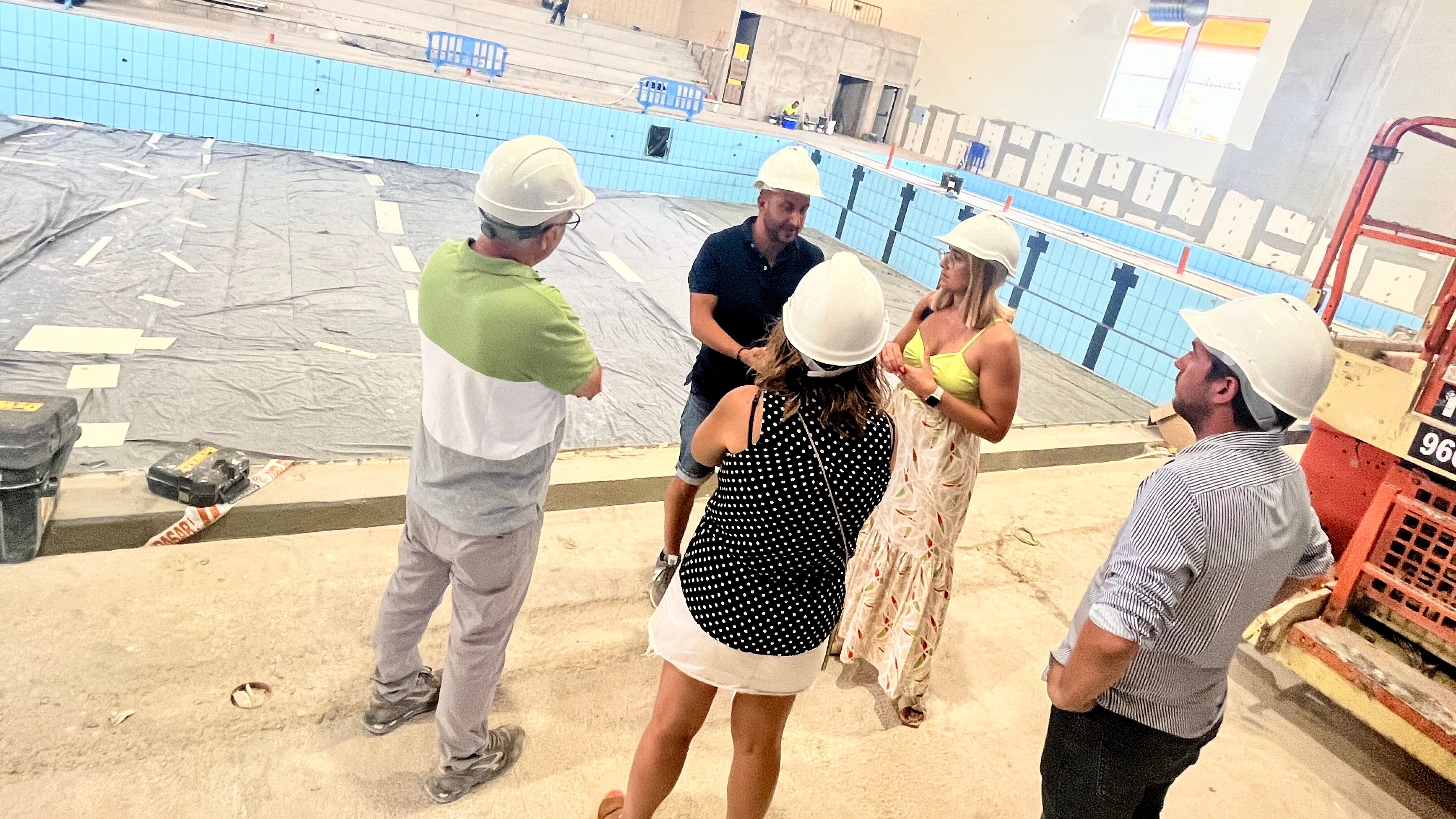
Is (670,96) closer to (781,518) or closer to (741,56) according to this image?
(741,56)

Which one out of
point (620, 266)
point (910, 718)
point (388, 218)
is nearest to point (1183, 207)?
point (620, 266)

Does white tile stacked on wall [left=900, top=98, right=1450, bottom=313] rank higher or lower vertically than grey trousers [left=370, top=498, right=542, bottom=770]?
higher

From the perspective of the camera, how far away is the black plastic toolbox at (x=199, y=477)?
2.71 metres

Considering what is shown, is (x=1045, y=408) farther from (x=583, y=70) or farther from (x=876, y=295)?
(x=583, y=70)

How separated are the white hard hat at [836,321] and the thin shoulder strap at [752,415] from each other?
0.37 feet

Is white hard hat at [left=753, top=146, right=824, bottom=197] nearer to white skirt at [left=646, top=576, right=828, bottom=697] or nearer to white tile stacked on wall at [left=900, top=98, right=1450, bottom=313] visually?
white skirt at [left=646, top=576, right=828, bottom=697]

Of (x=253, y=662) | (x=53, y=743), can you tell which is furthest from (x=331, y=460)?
(x=53, y=743)

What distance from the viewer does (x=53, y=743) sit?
1953 mm

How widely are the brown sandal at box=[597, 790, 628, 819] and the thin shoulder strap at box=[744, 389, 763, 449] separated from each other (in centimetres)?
97

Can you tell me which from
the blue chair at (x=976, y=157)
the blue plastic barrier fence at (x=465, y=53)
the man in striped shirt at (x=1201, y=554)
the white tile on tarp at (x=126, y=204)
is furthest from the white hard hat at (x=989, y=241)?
the blue chair at (x=976, y=157)

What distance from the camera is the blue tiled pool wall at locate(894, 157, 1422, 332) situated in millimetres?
8680

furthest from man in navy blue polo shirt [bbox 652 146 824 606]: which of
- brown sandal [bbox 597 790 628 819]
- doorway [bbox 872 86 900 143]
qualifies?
doorway [bbox 872 86 900 143]

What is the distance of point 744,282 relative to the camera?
2666 millimetres

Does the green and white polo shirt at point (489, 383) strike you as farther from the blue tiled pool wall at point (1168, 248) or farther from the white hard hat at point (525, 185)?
the blue tiled pool wall at point (1168, 248)
